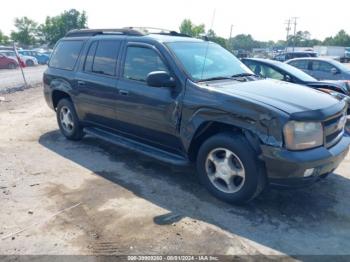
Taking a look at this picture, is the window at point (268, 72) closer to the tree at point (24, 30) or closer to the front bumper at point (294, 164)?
the front bumper at point (294, 164)

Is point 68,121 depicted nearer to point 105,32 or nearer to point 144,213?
point 105,32

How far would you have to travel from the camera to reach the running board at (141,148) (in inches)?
182

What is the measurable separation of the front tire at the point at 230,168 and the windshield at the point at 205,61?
3.02ft

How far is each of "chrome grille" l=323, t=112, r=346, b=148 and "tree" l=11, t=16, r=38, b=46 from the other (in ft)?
232

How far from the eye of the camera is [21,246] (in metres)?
3.34

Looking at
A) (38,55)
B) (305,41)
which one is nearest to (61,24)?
(38,55)

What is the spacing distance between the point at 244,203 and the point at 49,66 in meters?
4.76

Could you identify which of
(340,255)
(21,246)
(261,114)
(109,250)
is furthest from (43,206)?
(340,255)

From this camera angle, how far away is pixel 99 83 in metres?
5.61

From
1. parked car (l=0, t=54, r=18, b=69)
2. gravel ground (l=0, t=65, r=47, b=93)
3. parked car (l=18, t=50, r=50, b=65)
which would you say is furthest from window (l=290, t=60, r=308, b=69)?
parked car (l=18, t=50, r=50, b=65)

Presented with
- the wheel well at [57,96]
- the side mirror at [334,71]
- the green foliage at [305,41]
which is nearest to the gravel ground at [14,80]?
the wheel well at [57,96]

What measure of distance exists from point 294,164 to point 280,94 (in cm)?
94

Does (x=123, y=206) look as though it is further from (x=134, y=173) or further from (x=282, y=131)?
(x=282, y=131)

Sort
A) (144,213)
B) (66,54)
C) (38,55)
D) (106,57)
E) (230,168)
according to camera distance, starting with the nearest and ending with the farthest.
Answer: (144,213) < (230,168) < (106,57) < (66,54) < (38,55)
